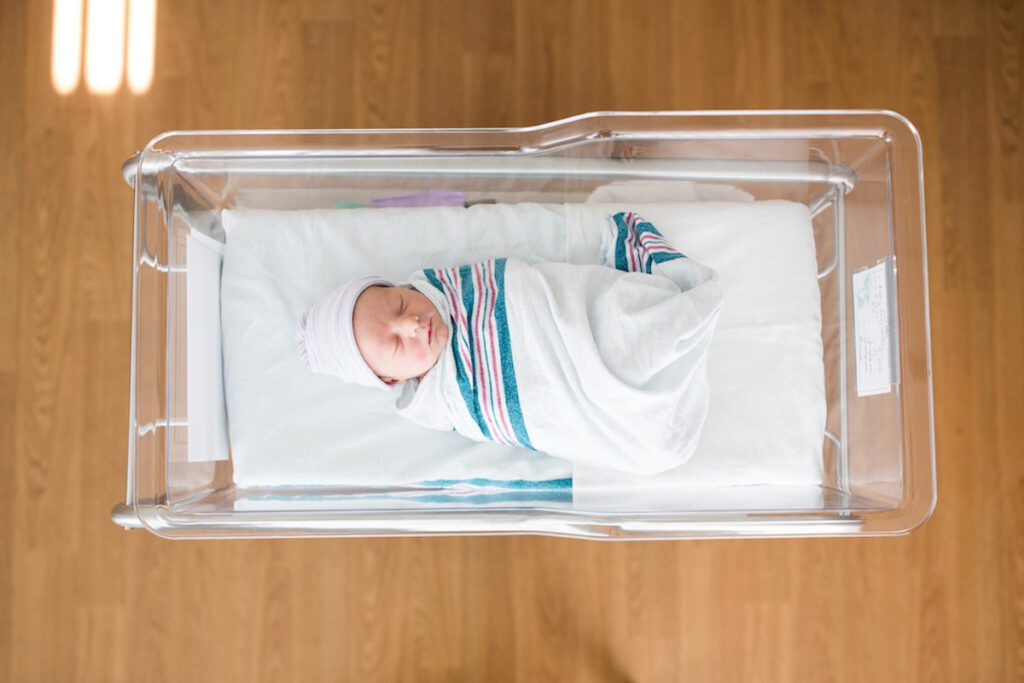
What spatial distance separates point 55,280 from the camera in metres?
1.45

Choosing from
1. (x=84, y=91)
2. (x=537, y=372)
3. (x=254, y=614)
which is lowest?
(x=254, y=614)

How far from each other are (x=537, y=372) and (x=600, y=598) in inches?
22.5

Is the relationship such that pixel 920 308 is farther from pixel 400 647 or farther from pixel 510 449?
pixel 400 647

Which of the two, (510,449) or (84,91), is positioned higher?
(84,91)

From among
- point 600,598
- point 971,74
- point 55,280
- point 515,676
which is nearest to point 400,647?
point 515,676

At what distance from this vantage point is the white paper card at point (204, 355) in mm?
1082

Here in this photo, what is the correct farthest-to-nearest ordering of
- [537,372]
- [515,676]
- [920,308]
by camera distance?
[515,676]
[537,372]
[920,308]

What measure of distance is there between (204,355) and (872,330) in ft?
3.42

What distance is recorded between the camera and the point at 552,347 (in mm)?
1088

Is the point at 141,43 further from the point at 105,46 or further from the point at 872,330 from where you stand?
the point at 872,330

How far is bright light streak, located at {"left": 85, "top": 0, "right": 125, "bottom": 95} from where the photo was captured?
4.83 ft

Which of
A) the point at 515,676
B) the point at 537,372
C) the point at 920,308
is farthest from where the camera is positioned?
the point at 515,676

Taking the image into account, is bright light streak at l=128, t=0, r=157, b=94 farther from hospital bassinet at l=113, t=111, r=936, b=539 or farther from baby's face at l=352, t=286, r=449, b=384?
baby's face at l=352, t=286, r=449, b=384

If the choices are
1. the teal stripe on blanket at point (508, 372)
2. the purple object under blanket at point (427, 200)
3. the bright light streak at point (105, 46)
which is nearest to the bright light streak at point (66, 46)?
the bright light streak at point (105, 46)
